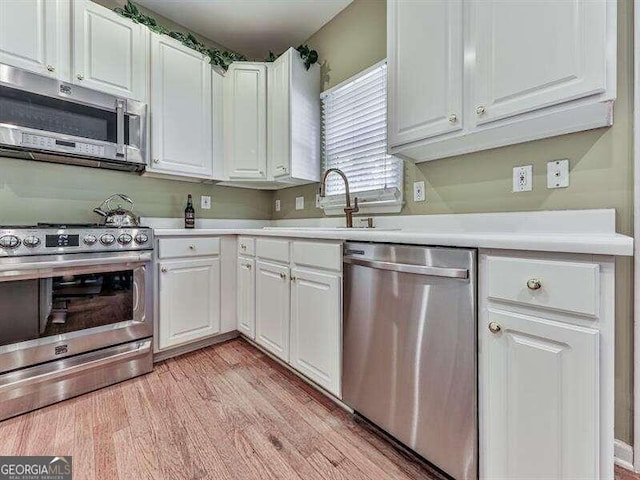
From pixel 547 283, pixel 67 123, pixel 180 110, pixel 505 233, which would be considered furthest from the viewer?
pixel 180 110

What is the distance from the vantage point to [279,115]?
8.44ft

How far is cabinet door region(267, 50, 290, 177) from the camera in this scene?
8.18ft

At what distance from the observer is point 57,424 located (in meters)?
1.44

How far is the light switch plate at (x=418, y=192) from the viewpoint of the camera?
1877mm

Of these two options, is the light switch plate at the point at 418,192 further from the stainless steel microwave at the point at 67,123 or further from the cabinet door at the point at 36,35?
the cabinet door at the point at 36,35

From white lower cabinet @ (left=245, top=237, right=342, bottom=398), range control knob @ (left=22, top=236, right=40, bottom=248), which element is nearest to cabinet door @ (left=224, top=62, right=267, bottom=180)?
white lower cabinet @ (left=245, top=237, right=342, bottom=398)

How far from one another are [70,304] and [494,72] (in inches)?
95.3

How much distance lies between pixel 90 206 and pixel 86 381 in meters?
1.22

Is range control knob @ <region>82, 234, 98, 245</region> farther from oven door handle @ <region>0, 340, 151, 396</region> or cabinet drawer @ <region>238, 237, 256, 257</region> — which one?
cabinet drawer @ <region>238, 237, 256, 257</region>

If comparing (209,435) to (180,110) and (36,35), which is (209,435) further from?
(36,35)

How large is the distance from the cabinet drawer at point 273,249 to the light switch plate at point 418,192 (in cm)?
86

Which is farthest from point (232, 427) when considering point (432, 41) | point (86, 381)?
point (432, 41)

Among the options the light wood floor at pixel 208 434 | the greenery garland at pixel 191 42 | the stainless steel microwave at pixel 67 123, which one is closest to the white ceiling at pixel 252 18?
the greenery garland at pixel 191 42

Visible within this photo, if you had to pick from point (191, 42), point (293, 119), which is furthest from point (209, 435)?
point (191, 42)
